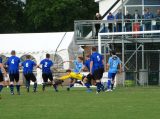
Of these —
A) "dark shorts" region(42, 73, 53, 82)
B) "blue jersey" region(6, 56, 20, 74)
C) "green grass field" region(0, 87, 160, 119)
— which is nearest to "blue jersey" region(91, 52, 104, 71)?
"blue jersey" region(6, 56, 20, 74)

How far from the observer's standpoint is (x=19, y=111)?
1873 cm

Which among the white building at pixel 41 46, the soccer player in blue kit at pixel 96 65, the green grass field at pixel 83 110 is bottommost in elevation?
the green grass field at pixel 83 110

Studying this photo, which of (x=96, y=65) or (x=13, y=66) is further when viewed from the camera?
(x=13, y=66)

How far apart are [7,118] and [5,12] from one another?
61.5 metres

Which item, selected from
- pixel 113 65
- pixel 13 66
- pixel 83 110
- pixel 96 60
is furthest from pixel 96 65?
pixel 83 110

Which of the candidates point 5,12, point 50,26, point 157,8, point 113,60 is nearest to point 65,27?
point 50,26

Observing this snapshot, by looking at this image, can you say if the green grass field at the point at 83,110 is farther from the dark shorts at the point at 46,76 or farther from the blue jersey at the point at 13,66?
the dark shorts at the point at 46,76

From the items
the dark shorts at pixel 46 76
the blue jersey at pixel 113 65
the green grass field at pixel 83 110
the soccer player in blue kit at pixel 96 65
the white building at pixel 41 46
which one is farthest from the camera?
the white building at pixel 41 46

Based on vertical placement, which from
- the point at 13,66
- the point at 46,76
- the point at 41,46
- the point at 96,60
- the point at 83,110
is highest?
the point at 41,46

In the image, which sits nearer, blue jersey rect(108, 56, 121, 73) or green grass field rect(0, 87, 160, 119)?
green grass field rect(0, 87, 160, 119)

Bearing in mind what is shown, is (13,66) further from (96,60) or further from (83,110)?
(83,110)

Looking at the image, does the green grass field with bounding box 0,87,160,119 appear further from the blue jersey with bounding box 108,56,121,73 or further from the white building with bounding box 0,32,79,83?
the white building with bounding box 0,32,79,83

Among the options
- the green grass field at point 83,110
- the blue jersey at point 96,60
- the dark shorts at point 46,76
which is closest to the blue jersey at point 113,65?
the blue jersey at point 96,60

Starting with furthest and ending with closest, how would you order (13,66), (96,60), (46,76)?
(46,76), (13,66), (96,60)
